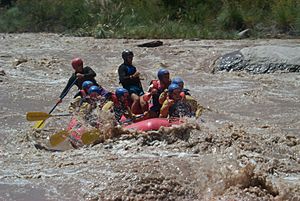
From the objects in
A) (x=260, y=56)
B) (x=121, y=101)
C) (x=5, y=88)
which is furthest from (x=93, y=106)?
(x=260, y=56)

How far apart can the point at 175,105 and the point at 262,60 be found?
5.68m

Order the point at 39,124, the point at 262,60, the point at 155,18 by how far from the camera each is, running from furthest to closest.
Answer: the point at 155,18 → the point at 262,60 → the point at 39,124

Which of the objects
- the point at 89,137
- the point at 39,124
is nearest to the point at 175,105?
the point at 89,137

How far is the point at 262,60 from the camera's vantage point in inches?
503

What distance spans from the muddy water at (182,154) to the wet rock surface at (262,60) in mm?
440

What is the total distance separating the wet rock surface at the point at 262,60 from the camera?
41.1 feet

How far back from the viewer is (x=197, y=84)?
12.0 metres

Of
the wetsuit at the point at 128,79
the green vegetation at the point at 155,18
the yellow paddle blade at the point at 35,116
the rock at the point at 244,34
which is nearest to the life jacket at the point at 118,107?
the wetsuit at the point at 128,79

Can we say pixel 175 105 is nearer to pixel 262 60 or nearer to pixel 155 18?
pixel 262 60

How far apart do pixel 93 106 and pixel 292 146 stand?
245 centimetres

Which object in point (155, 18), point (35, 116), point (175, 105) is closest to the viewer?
point (175, 105)

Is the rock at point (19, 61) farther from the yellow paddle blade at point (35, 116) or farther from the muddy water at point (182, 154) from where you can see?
the yellow paddle blade at point (35, 116)

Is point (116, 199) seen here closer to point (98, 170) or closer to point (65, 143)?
point (98, 170)

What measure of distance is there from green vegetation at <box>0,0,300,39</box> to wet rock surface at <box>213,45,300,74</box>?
12.8 feet
